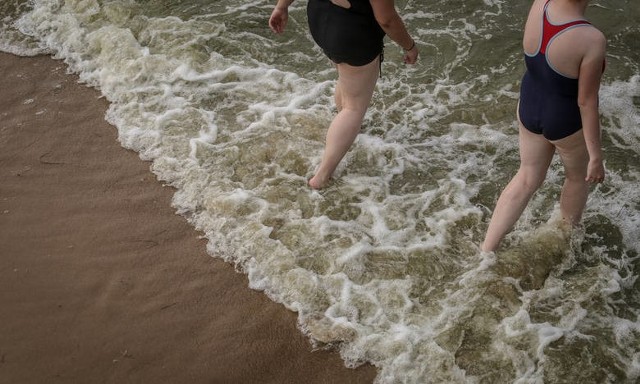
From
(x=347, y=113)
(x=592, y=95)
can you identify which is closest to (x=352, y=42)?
(x=347, y=113)

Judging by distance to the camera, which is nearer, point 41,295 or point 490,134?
point 41,295

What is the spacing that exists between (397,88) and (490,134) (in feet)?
3.04

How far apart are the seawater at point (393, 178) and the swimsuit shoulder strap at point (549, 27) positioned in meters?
1.44

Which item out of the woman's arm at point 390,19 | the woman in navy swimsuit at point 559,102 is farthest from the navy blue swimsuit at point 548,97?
the woman's arm at point 390,19

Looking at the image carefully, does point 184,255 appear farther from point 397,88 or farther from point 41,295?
point 397,88

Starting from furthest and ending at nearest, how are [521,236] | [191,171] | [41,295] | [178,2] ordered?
[178,2] < [191,171] < [521,236] < [41,295]

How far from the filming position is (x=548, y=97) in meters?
3.15

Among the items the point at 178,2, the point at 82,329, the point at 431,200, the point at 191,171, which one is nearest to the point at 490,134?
the point at 431,200

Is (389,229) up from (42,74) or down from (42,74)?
down

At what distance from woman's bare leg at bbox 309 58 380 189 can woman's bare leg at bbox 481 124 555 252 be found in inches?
40.2

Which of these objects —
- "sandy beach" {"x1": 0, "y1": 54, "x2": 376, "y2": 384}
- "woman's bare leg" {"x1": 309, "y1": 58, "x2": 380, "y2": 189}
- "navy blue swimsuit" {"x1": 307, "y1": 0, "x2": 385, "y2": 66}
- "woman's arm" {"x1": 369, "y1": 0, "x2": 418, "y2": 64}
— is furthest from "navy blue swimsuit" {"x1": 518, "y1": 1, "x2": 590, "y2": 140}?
"sandy beach" {"x1": 0, "y1": 54, "x2": 376, "y2": 384}

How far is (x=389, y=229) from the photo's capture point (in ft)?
13.8

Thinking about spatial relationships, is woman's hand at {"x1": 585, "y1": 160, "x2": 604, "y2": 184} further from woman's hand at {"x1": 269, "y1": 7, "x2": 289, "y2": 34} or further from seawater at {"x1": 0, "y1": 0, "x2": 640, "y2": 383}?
woman's hand at {"x1": 269, "y1": 7, "x2": 289, "y2": 34}

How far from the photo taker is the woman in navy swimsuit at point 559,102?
2.88 meters
